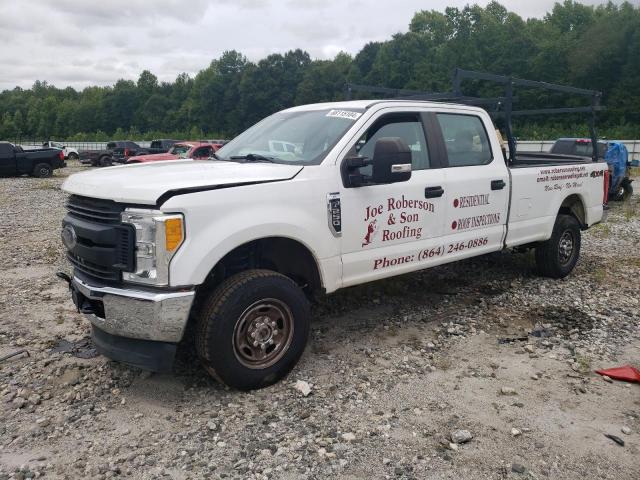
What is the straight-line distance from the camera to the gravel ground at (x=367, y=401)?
297cm

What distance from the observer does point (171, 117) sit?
102 meters

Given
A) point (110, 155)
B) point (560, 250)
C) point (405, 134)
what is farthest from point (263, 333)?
point (110, 155)

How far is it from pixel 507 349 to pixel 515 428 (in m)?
1.32

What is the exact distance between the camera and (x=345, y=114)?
4.43 meters

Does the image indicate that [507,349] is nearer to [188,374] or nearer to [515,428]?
[515,428]

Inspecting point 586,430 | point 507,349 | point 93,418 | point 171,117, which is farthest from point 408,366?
point 171,117

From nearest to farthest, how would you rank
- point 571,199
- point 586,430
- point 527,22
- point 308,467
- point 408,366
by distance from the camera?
1. point 308,467
2. point 586,430
3. point 408,366
4. point 571,199
5. point 527,22

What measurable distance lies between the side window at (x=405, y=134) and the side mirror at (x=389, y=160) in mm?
417

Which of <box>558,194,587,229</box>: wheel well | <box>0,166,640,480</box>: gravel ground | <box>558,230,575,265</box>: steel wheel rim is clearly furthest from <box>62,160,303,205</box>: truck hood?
<box>558,194,587,229</box>: wheel well

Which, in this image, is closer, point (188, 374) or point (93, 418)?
point (93, 418)

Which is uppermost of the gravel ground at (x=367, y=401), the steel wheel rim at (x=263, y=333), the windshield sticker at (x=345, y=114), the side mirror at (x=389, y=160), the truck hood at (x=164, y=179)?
the windshield sticker at (x=345, y=114)

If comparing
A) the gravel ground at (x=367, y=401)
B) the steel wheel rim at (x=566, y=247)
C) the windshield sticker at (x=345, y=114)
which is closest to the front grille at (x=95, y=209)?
the gravel ground at (x=367, y=401)

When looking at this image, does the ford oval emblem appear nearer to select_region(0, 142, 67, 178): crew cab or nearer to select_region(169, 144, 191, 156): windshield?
select_region(169, 144, 191, 156): windshield

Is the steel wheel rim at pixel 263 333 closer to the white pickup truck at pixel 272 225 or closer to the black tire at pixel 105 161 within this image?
the white pickup truck at pixel 272 225
